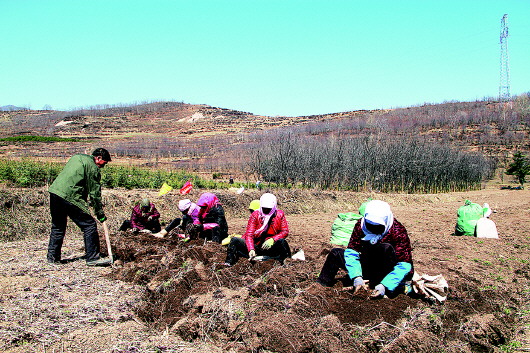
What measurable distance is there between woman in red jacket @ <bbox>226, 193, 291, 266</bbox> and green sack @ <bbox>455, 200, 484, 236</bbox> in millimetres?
5867

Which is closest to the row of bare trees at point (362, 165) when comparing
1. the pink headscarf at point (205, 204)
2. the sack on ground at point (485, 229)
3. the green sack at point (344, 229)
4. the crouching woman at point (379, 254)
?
the sack on ground at point (485, 229)

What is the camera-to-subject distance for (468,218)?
33.8ft

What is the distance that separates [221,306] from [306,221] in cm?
984

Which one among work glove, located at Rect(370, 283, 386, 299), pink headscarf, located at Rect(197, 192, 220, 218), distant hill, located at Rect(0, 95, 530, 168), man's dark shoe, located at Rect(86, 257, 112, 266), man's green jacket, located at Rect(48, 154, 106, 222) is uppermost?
distant hill, located at Rect(0, 95, 530, 168)

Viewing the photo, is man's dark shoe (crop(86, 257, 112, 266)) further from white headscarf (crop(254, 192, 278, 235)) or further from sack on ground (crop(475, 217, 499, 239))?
sack on ground (crop(475, 217, 499, 239))

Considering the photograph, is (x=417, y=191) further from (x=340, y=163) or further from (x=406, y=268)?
(x=406, y=268)

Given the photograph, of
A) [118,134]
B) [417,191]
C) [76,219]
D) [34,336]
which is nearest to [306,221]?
[76,219]

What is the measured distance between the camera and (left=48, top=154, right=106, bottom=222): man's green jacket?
6.27 metres

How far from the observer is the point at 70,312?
4453 millimetres

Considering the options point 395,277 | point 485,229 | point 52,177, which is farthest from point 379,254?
point 52,177

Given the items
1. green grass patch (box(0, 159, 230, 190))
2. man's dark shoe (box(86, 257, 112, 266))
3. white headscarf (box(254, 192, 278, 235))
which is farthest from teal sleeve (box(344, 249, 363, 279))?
green grass patch (box(0, 159, 230, 190))

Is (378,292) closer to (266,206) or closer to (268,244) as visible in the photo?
(268,244)

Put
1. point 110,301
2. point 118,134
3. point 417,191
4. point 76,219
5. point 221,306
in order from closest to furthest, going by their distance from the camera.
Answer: point 221,306 < point 110,301 < point 76,219 < point 417,191 < point 118,134

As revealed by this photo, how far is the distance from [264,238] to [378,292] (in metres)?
2.48
